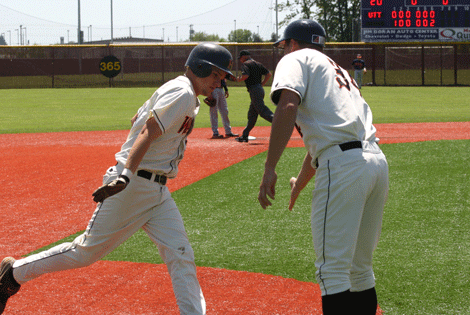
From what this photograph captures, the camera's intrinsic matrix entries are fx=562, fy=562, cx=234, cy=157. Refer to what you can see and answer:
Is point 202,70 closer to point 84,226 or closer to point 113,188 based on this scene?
point 113,188

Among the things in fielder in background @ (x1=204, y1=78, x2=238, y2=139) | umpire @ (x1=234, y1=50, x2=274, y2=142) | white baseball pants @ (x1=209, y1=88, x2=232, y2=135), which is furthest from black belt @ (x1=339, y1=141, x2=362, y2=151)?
white baseball pants @ (x1=209, y1=88, x2=232, y2=135)

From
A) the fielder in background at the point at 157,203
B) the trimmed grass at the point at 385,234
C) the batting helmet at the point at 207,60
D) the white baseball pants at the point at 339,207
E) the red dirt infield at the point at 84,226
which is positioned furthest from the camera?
the trimmed grass at the point at 385,234

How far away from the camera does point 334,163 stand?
109 inches

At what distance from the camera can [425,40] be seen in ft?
98.9

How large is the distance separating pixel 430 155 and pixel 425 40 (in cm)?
2272

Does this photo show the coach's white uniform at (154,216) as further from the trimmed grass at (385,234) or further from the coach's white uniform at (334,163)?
the trimmed grass at (385,234)

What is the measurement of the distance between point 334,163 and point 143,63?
33.5 metres

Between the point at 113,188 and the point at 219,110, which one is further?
the point at 219,110

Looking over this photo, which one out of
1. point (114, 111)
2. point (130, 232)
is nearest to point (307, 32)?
point (130, 232)

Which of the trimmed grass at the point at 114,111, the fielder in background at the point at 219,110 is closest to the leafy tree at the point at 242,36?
the trimmed grass at the point at 114,111

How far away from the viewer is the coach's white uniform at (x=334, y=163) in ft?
8.98

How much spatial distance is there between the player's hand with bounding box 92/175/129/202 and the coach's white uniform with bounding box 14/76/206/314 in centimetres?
21

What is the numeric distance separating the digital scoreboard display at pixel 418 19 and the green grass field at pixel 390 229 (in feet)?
67.9

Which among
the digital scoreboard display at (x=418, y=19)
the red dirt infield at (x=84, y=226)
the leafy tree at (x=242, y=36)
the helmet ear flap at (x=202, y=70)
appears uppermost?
the leafy tree at (x=242, y=36)
